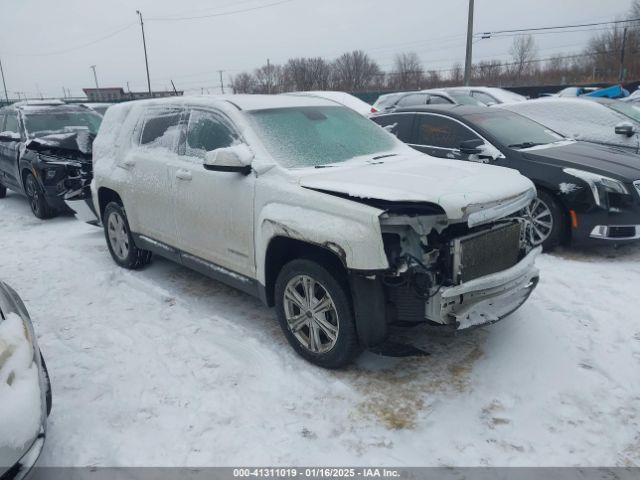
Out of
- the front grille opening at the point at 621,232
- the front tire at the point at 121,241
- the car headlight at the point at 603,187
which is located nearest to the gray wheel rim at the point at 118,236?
the front tire at the point at 121,241

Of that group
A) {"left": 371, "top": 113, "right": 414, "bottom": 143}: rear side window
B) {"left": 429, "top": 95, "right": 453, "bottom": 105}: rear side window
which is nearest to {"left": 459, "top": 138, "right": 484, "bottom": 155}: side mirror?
{"left": 371, "top": 113, "right": 414, "bottom": 143}: rear side window

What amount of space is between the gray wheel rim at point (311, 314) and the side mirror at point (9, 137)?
771 cm

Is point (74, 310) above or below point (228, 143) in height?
below

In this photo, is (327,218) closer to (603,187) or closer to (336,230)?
(336,230)

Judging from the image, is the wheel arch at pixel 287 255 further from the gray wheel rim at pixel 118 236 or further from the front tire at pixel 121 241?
the gray wheel rim at pixel 118 236

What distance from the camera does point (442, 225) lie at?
311 cm

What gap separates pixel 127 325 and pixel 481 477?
10.4ft

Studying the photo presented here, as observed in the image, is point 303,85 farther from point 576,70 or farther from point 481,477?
point 481,477

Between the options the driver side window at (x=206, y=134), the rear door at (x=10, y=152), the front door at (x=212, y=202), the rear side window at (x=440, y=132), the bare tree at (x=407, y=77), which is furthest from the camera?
the bare tree at (x=407, y=77)

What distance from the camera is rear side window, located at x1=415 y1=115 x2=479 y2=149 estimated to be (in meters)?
6.50

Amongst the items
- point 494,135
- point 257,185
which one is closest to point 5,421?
point 257,185

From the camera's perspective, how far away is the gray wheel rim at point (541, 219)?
5773 millimetres

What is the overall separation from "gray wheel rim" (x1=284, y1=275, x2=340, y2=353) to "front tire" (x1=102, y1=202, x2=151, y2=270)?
2716 millimetres

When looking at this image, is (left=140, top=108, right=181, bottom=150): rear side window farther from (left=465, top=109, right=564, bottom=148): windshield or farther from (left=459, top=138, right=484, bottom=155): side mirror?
(left=465, top=109, right=564, bottom=148): windshield
